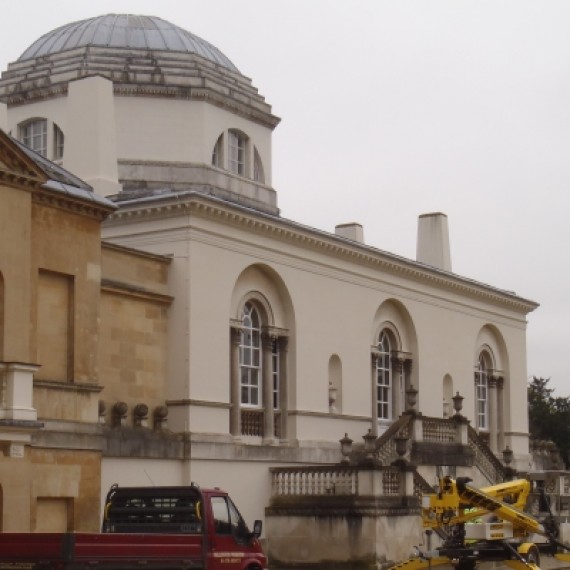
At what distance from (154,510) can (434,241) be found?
28.6 meters

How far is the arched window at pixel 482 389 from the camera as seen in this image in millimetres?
47581

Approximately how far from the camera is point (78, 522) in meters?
27.4

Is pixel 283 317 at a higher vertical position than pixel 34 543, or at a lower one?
higher

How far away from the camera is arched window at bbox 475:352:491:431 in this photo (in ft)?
156

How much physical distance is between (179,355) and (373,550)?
6.39 meters

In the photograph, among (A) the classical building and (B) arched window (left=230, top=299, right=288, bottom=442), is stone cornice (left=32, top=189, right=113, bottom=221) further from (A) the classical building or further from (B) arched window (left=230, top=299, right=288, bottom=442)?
(B) arched window (left=230, top=299, right=288, bottom=442)

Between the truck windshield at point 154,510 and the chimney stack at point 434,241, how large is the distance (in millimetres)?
27632

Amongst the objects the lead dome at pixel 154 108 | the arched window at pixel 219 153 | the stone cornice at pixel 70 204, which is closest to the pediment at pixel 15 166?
the stone cornice at pixel 70 204

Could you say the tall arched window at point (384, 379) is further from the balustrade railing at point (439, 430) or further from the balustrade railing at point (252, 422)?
the balustrade railing at point (252, 422)

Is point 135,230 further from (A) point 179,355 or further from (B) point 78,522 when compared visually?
(B) point 78,522

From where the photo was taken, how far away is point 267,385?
→ 119 feet

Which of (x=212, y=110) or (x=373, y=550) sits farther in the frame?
(x=212, y=110)

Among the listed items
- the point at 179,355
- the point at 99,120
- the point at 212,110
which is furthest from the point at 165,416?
the point at 212,110

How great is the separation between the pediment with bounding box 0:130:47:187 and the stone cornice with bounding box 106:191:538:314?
22.1 feet
